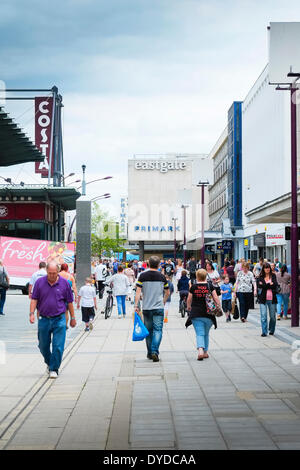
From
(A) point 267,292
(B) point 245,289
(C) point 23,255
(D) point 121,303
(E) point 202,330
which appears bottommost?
(D) point 121,303

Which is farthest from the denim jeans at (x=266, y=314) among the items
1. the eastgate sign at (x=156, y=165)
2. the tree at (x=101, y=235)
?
the eastgate sign at (x=156, y=165)

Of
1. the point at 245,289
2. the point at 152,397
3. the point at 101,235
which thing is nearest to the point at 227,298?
the point at 245,289

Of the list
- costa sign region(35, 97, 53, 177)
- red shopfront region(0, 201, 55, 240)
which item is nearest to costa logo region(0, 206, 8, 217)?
red shopfront region(0, 201, 55, 240)

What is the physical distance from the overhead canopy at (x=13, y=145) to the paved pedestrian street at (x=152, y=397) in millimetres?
4289

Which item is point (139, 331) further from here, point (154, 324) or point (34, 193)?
point (34, 193)

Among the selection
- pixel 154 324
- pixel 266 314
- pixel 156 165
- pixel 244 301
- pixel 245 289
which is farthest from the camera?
pixel 156 165

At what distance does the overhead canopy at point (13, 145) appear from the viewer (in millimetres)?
14261

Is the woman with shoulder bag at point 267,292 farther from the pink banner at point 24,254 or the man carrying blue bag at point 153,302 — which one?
the pink banner at point 24,254

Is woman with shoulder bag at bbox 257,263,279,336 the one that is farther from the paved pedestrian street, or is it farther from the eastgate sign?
the eastgate sign

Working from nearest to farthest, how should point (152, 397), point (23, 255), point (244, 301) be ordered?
1. point (152, 397)
2. point (244, 301)
3. point (23, 255)

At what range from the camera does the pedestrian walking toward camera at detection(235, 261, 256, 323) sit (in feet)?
61.5

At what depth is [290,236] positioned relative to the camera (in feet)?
59.1

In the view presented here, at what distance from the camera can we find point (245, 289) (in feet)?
61.5

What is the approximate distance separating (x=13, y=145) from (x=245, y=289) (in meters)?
7.03
